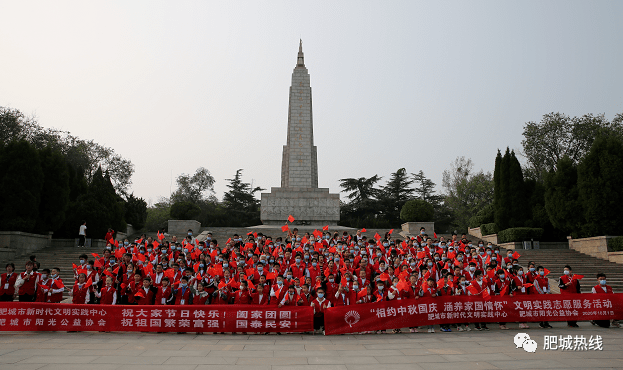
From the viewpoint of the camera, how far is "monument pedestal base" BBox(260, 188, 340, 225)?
953 inches

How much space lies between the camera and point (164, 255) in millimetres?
10055

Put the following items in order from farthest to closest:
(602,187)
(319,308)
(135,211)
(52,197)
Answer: (135,211), (52,197), (602,187), (319,308)

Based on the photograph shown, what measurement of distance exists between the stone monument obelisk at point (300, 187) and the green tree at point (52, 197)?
10.4 meters

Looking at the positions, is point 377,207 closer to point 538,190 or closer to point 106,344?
point 538,190

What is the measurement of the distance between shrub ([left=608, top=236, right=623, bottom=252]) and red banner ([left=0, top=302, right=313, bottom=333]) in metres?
13.6

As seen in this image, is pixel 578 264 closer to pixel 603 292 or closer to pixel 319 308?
pixel 603 292

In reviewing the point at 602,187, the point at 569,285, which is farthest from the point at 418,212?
the point at 569,285

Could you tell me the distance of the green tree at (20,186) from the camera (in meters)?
15.3

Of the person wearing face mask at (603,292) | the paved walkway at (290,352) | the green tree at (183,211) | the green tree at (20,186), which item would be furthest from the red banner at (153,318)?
the green tree at (183,211)

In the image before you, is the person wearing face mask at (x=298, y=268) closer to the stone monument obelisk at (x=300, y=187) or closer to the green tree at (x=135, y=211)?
the stone monument obelisk at (x=300, y=187)

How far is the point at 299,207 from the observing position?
24.3 meters

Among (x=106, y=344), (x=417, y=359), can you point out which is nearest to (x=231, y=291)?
(x=106, y=344)

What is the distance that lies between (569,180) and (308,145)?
44.8 ft

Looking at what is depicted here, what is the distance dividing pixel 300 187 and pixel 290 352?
748 inches
